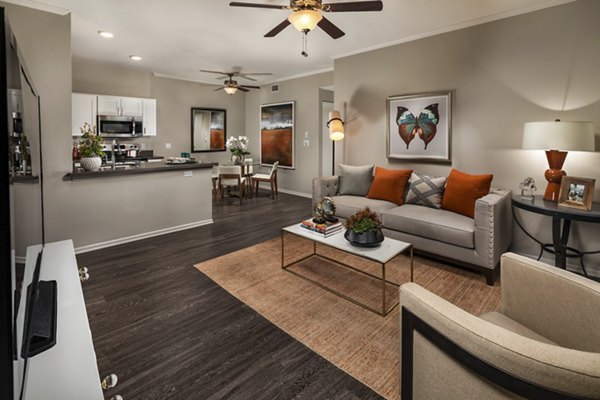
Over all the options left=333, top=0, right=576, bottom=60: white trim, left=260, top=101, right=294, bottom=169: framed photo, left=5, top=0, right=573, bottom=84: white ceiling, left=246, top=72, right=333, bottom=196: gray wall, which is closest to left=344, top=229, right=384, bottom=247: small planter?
left=5, top=0, right=573, bottom=84: white ceiling

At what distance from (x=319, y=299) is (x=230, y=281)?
901 mm

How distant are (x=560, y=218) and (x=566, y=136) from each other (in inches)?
28.7

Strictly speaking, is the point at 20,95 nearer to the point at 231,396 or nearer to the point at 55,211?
the point at 231,396

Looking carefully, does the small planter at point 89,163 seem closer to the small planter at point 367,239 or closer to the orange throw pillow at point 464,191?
the small planter at point 367,239

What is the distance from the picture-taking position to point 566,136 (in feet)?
9.26

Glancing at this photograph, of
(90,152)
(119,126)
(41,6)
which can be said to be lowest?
(90,152)

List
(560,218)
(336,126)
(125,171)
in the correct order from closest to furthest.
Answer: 1. (560,218)
2. (125,171)
3. (336,126)

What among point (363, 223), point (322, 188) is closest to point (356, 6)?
point (363, 223)

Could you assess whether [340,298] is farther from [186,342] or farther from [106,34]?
[106,34]

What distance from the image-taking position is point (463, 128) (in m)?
3.98

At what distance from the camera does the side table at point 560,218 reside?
8.81ft

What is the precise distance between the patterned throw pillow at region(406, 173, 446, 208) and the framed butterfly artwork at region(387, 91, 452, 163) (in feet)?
1.41

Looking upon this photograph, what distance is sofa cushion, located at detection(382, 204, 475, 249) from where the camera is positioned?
310 cm

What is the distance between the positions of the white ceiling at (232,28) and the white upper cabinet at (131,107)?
0.71 meters
